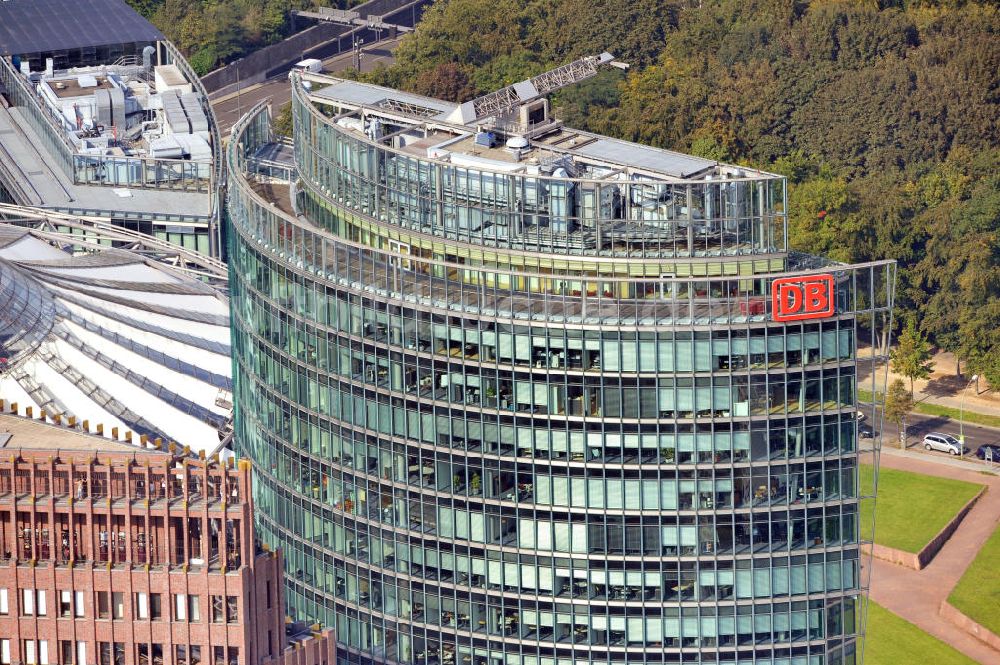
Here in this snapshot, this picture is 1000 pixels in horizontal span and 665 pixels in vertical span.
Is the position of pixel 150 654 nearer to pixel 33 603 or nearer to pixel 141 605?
pixel 141 605

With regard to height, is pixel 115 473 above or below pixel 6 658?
above

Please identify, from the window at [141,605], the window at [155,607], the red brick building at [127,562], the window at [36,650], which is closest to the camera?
the red brick building at [127,562]

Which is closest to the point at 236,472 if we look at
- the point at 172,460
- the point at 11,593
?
the point at 172,460

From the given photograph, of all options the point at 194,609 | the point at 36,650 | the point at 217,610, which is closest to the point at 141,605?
the point at 194,609

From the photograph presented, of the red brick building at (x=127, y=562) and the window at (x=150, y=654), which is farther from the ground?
the red brick building at (x=127, y=562)

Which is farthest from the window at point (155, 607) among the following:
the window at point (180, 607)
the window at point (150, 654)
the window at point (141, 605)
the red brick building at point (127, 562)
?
the window at point (150, 654)

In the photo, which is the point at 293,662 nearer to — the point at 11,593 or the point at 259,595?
the point at 259,595

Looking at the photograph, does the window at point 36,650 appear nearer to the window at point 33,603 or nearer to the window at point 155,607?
the window at point 33,603
